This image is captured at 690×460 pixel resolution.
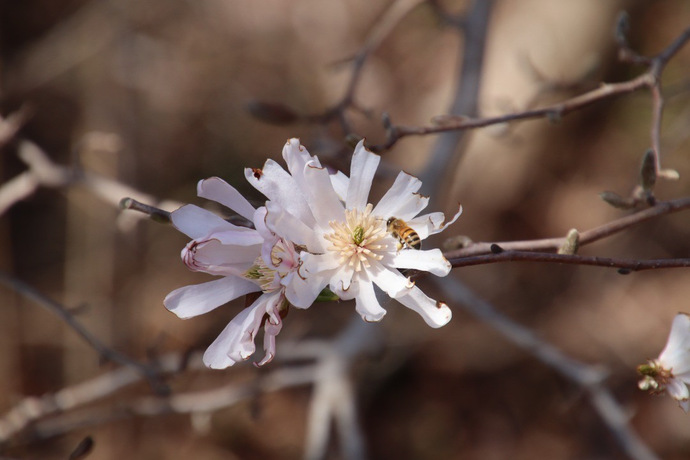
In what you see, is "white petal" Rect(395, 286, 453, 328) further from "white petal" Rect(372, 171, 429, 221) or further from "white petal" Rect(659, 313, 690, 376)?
"white petal" Rect(659, 313, 690, 376)

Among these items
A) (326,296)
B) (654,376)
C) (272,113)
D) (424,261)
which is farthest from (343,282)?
(272,113)

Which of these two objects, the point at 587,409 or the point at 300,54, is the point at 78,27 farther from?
the point at 587,409

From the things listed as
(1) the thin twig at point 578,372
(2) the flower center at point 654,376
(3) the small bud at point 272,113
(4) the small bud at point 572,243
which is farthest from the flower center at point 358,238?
(1) the thin twig at point 578,372

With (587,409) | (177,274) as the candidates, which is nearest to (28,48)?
(177,274)

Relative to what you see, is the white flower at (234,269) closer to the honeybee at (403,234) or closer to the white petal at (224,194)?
the white petal at (224,194)

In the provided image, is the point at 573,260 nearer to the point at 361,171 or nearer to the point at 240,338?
the point at 361,171

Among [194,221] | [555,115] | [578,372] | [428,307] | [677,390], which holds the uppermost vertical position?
[555,115]
